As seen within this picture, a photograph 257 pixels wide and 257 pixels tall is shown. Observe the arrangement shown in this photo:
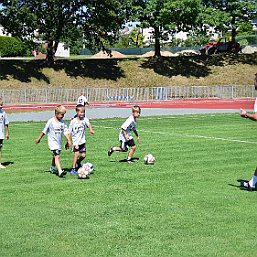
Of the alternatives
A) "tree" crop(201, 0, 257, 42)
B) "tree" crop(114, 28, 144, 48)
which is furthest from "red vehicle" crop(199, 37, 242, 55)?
"tree" crop(114, 28, 144, 48)

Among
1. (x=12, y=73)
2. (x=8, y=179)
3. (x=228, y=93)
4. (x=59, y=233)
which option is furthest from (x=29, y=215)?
(x=12, y=73)

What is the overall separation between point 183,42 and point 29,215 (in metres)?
80.8

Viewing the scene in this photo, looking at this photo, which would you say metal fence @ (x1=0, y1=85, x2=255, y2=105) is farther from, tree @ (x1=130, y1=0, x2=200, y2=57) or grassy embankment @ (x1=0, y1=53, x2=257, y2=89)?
tree @ (x1=130, y1=0, x2=200, y2=57)

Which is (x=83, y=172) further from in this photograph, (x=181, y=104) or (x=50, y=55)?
(x=50, y=55)

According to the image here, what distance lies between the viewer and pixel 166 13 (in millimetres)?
49188

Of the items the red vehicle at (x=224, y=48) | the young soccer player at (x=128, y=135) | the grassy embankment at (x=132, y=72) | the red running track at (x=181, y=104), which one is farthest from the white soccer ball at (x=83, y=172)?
the red vehicle at (x=224, y=48)

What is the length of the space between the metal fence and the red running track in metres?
0.59

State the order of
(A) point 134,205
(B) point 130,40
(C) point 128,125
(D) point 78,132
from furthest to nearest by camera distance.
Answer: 1. (B) point 130,40
2. (C) point 128,125
3. (D) point 78,132
4. (A) point 134,205

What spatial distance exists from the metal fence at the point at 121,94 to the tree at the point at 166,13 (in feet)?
31.3

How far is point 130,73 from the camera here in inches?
2003

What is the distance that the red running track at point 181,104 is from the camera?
122ft

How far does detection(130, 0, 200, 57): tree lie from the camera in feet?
161

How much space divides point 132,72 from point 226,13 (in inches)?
401

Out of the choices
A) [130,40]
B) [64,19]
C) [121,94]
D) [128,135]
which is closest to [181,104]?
[121,94]
